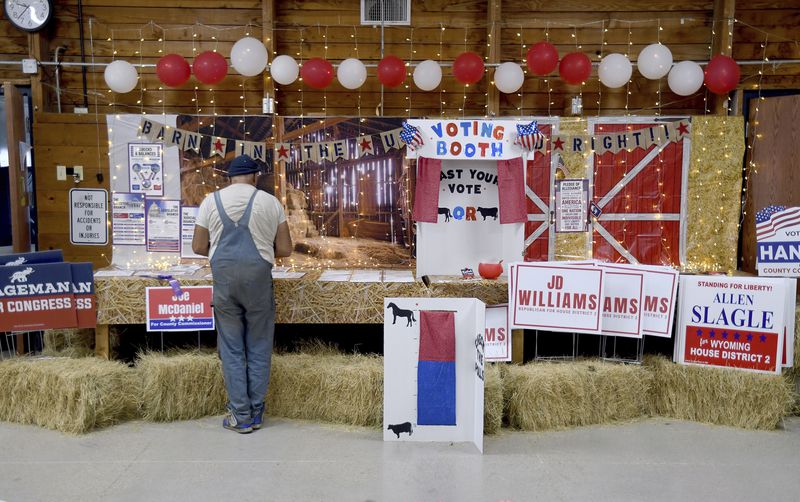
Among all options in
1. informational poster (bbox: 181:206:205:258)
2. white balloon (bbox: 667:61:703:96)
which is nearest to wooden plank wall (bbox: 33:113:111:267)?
informational poster (bbox: 181:206:205:258)

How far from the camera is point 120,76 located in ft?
23.9

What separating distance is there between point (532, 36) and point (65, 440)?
644 cm

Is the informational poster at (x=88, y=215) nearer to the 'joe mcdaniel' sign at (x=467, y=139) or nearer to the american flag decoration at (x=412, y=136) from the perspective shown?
the american flag decoration at (x=412, y=136)

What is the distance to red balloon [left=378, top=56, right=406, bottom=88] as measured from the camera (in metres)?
7.32

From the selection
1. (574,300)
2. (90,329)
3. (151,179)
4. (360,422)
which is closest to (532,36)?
(574,300)

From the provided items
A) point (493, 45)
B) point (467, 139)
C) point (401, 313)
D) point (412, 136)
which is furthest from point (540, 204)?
point (401, 313)

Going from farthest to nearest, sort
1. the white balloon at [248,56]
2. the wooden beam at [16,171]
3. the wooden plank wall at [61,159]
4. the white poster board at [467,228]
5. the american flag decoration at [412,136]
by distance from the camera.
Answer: the wooden plank wall at [61,159] → the white balloon at [248,56] → the wooden beam at [16,171] → the white poster board at [467,228] → the american flag decoration at [412,136]

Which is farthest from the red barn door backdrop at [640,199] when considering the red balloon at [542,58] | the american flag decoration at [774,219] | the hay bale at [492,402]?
the hay bale at [492,402]

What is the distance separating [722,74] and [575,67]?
5.15ft

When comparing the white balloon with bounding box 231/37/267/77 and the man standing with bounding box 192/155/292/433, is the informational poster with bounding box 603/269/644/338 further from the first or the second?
the white balloon with bounding box 231/37/267/77

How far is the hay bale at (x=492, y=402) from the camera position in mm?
4883

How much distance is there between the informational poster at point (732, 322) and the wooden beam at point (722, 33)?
3.51 m

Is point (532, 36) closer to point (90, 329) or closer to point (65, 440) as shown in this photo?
Answer: point (90, 329)

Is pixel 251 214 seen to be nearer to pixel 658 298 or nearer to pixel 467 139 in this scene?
pixel 467 139
